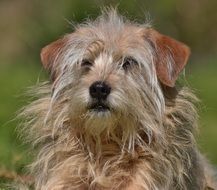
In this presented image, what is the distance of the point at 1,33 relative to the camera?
2075 centimetres

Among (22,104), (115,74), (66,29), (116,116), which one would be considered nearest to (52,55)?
(115,74)

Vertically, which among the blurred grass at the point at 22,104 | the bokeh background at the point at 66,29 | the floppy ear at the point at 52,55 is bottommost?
the bokeh background at the point at 66,29

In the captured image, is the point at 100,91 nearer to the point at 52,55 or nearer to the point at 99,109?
the point at 99,109

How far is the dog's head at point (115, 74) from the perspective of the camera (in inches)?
257

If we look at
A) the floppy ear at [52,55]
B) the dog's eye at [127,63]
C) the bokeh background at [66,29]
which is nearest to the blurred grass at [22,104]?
the bokeh background at [66,29]

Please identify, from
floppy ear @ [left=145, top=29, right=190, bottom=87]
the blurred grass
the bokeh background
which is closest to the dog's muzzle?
floppy ear @ [left=145, top=29, right=190, bottom=87]

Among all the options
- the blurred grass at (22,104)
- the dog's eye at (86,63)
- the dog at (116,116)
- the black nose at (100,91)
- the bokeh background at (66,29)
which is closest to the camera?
the black nose at (100,91)

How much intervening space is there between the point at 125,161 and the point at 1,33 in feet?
47.0

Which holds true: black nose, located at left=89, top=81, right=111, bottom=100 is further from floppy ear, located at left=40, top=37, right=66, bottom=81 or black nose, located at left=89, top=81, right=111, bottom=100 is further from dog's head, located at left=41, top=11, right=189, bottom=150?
floppy ear, located at left=40, top=37, right=66, bottom=81

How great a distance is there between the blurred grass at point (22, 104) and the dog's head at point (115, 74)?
81cm

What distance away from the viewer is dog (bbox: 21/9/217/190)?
6.63 m

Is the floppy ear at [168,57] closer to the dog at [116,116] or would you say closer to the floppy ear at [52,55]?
the dog at [116,116]

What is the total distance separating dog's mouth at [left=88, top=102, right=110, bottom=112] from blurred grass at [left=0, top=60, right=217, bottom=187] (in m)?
1.11

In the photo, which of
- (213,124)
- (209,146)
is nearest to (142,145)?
(209,146)
